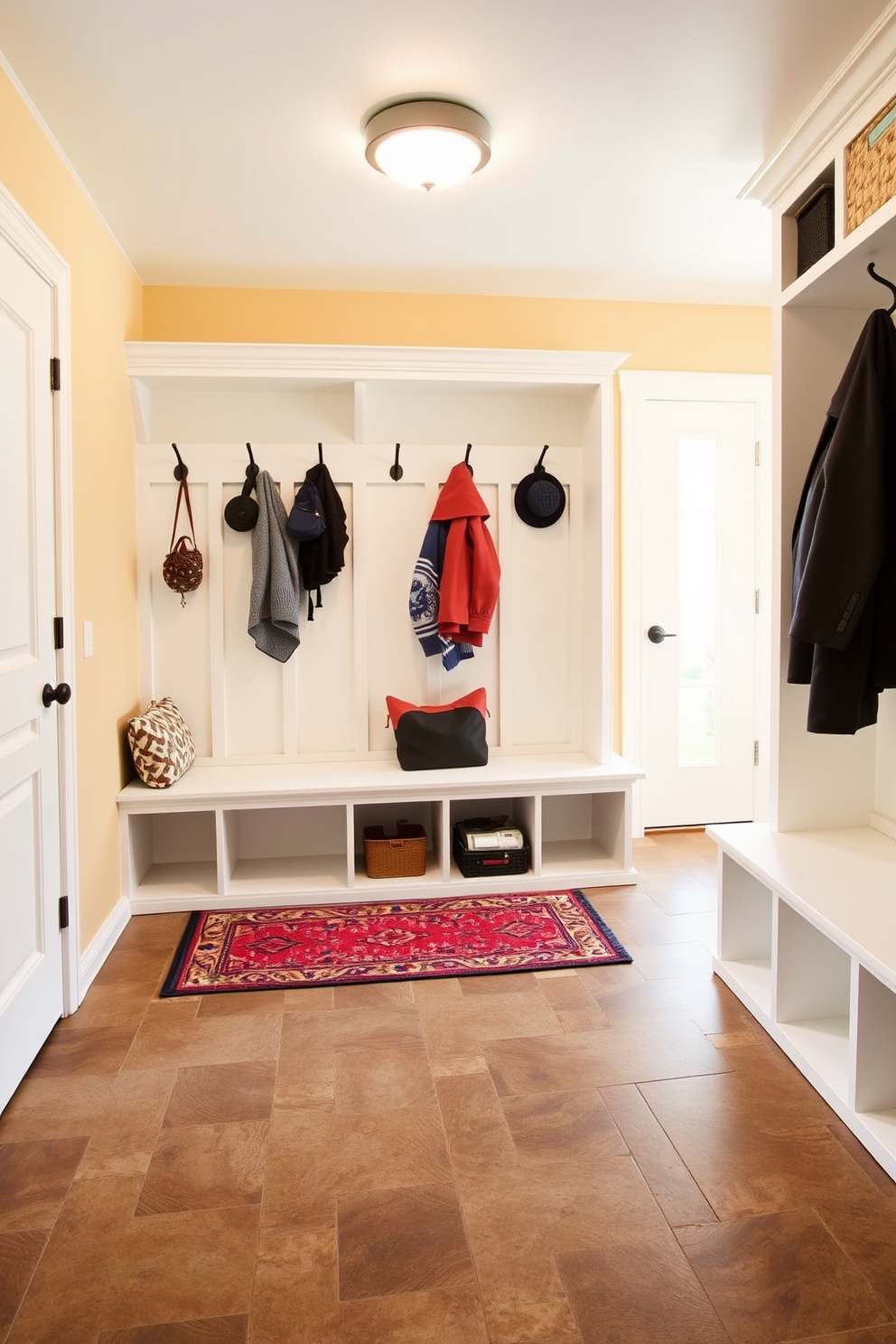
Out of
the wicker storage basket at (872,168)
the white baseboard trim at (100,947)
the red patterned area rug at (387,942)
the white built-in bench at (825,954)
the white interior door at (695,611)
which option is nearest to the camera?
the white built-in bench at (825,954)

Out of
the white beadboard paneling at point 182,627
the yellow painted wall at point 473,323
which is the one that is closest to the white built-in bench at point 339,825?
the white beadboard paneling at point 182,627

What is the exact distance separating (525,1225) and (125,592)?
2.56m

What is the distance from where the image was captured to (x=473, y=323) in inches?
148

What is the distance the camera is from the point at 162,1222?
5.48 ft

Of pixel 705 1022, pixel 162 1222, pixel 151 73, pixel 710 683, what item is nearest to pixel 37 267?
pixel 151 73

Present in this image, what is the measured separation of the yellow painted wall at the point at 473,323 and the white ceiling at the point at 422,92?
0.41 feet

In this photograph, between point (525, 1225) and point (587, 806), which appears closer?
point (525, 1225)

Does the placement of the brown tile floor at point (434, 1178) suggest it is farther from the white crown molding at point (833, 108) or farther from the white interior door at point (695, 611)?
the white crown molding at point (833, 108)

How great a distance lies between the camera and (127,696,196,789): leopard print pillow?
318 centimetres

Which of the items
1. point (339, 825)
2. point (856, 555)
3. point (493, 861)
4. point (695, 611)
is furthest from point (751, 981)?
point (695, 611)

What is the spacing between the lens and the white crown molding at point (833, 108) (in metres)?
1.95

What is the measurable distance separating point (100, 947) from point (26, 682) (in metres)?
1.08

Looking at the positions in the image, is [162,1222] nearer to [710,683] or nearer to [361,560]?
[361,560]

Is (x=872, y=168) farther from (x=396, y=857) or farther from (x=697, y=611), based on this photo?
(x=396, y=857)
